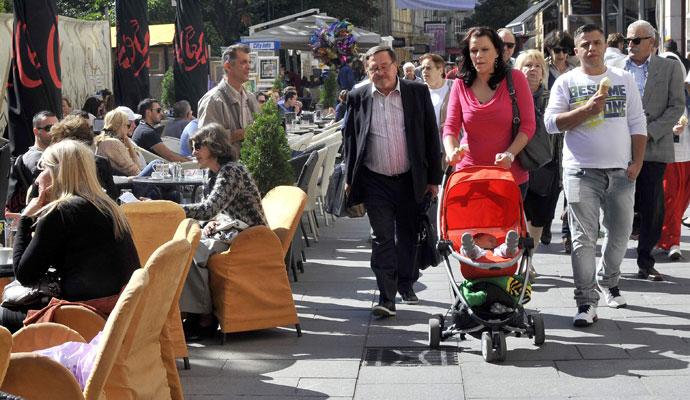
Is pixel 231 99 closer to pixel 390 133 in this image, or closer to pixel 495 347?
pixel 390 133

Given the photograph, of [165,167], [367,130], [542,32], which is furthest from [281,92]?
[542,32]

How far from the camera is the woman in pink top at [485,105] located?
8125 mm

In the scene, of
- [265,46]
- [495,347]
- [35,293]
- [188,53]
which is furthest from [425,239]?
[265,46]

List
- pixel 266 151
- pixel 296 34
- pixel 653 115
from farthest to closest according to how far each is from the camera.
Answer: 1. pixel 296 34
2. pixel 266 151
3. pixel 653 115

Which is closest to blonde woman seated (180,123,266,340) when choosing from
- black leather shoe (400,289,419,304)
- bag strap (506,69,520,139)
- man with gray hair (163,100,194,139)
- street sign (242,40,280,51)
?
black leather shoe (400,289,419,304)

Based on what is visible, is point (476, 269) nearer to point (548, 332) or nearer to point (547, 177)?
point (548, 332)

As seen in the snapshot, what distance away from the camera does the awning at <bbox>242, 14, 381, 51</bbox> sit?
37312 millimetres

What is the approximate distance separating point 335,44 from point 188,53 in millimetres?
13968

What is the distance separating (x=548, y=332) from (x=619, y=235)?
0.99 meters

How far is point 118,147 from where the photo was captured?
40.7 feet

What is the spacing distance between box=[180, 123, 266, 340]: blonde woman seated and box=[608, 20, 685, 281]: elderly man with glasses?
3.24m

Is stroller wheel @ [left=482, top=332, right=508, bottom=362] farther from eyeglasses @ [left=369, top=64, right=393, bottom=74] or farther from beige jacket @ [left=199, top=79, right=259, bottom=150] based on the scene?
beige jacket @ [left=199, top=79, right=259, bottom=150]

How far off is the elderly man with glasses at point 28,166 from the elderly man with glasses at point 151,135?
13.9ft

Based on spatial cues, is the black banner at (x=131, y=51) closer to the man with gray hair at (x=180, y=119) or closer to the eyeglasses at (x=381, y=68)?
the man with gray hair at (x=180, y=119)
